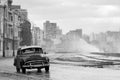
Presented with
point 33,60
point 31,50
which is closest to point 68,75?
point 33,60

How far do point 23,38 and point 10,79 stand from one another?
12661 cm

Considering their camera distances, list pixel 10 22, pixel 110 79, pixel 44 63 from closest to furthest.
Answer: pixel 110 79 → pixel 44 63 → pixel 10 22

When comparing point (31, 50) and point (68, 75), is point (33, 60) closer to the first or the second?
point (31, 50)

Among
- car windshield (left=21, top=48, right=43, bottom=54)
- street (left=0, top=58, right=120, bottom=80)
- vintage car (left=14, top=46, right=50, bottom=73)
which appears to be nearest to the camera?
street (left=0, top=58, right=120, bottom=80)

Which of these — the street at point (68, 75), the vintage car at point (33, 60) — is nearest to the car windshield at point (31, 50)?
the vintage car at point (33, 60)

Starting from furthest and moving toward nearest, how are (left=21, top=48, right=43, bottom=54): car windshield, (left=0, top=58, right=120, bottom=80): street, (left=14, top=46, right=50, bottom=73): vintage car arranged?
1. (left=21, top=48, right=43, bottom=54): car windshield
2. (left=14, top=46, right=50, bottom=73): vintage car
3. (left=0, top=58, right=120, bottom=80): street

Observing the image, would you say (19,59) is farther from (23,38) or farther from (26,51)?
(23,38)

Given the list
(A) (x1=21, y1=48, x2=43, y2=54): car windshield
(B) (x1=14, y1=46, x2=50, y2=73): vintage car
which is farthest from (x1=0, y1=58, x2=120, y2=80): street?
(A) (x1=21, y1=48, x2=43, y2=54): car windshield

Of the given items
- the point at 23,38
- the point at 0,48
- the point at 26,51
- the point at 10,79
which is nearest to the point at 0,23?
the point at 0,48

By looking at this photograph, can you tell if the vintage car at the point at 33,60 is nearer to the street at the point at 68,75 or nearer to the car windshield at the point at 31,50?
the car windshield at the point at 31,50

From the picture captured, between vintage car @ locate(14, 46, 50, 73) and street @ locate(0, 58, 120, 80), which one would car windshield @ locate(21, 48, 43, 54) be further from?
street @ locate(0, 58, 120, 80)

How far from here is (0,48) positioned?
90.5m

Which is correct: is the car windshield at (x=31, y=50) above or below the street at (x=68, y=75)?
above

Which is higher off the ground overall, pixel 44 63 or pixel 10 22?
pixel 10 22
